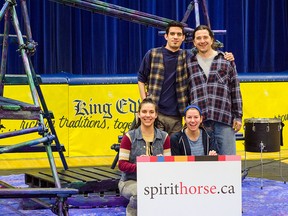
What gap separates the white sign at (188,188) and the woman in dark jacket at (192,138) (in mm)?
694

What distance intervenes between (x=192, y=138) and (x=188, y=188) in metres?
0.86

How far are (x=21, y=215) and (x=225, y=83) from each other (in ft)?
7.31

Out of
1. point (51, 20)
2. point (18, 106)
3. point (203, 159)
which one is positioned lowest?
point (203, 159)

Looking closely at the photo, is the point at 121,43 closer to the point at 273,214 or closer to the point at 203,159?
the point at 273,214

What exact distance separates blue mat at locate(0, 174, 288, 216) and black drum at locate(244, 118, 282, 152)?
39 cm

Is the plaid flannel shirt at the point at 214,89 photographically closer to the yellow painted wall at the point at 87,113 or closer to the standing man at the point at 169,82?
the standing man at the point at 169,82

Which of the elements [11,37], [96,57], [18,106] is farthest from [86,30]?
[18,106]

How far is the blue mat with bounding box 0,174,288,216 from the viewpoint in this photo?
21.1 feet

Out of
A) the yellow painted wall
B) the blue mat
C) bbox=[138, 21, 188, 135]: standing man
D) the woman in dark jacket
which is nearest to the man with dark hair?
bbox=[138, 21, 188, 135]: standing man

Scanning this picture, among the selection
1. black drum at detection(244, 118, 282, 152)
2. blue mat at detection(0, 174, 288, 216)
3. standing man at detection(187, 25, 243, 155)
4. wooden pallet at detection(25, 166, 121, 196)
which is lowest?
blue mat at detection(0, 174, 288, 216)

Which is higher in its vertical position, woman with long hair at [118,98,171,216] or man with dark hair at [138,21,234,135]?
man with dark hair at [138,21,234,135]

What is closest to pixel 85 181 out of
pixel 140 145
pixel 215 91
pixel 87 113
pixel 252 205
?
pixel 140 145

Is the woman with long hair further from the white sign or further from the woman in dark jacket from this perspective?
the white sign

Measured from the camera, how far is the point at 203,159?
16.1ft
